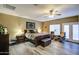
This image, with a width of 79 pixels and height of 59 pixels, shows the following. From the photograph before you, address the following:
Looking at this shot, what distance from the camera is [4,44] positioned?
1902mm

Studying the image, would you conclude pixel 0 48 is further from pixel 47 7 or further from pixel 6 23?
pixel 47 7

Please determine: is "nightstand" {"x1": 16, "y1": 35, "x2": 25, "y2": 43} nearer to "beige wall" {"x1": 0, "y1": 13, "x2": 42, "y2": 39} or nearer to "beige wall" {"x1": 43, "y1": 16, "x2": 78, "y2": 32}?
"beige wall" {"x1": 0, "y1": 13, "x2": 42, "y2": 39}

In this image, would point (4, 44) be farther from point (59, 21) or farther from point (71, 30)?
point (71, 30)

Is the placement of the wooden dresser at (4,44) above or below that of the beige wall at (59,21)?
below

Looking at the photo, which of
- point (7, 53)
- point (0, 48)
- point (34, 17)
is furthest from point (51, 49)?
point (0, 48)

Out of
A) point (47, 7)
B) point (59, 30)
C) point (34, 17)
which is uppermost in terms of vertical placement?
point (47, 7)

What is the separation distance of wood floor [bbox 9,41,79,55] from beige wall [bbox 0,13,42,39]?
0.33 meters

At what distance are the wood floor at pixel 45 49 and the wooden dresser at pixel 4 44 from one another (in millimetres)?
121

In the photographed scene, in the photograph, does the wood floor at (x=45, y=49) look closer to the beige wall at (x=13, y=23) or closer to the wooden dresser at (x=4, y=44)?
the wooden dresser at (x=4, y=44)

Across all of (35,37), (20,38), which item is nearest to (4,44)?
(20,38)

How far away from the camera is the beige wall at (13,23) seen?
1821 mm

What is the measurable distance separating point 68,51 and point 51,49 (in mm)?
402

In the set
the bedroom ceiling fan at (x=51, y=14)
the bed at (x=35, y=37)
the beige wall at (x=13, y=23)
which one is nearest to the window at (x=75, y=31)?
the bedroom ceiling fan at (x=51, y=14)
